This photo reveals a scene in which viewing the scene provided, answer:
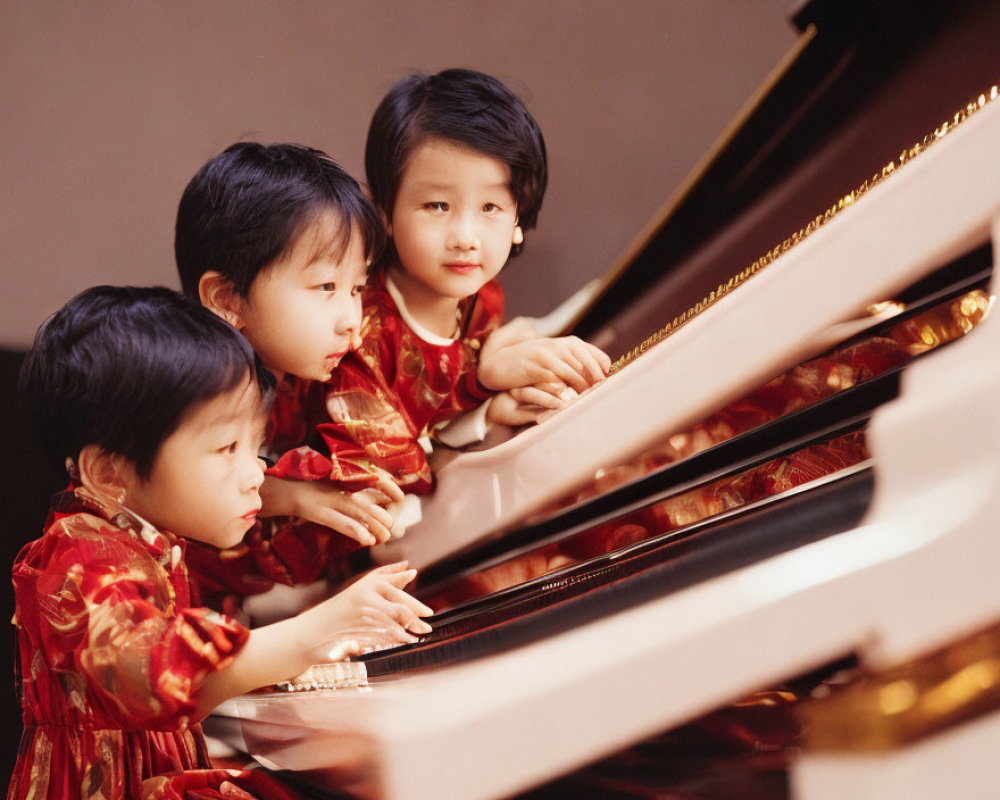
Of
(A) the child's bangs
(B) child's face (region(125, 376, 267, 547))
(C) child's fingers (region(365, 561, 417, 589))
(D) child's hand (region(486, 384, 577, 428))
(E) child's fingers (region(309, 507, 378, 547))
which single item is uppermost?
(A) the child's bangs

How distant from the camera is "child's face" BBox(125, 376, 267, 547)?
57 cm

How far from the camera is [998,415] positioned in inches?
18.0

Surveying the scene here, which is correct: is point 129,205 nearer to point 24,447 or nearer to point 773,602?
point 24,447

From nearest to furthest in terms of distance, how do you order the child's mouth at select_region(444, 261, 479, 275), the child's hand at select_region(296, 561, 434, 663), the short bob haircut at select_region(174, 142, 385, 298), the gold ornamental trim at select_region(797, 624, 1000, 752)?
the gold ornamental trim at select_region(797, 624, 1000, 752) < the child's hand at select_region(296, 561, 434, 663) < the short bob haircut at select_region(174, 142, 385, 298) < the child's mouth at select_region(444, 261, 479, 275)

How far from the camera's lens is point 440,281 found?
2.64ft

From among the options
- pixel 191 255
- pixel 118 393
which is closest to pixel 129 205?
pixel 191 255

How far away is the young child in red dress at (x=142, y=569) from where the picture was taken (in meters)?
0.53

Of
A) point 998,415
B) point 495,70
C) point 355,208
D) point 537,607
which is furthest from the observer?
point 495,70

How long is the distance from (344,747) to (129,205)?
0.56 m

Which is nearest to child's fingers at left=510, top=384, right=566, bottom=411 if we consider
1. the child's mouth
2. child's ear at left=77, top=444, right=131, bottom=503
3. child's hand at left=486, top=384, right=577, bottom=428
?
child's hand at left=486, top=384, right=577, bottom=428

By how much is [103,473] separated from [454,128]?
1.21 feet

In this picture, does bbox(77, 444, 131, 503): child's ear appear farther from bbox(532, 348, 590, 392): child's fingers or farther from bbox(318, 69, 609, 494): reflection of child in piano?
bbox(532, 348, 590, 392): child's fingers

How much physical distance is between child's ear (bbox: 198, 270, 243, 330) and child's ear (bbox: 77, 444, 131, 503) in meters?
0.16

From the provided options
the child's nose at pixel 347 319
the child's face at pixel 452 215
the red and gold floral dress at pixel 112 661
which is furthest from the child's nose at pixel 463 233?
the red and gold floral dress at pixel 112 661
